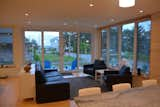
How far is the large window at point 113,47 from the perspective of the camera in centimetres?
686

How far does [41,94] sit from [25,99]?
2.00 ft

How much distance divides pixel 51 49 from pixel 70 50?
101cm

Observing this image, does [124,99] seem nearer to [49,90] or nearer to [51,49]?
[49,90]

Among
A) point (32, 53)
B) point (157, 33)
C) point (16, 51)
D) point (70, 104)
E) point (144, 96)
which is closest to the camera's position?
point (144, 96)

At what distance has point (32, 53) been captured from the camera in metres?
7.60

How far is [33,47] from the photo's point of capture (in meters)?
7.60

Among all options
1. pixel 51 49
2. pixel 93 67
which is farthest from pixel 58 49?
pixel 93 67

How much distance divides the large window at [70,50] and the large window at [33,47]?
4.38ft

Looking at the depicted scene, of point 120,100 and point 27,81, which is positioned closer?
point 120,100

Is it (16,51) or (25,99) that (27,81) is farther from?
(16,51)

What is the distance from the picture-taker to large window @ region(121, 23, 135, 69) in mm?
5832

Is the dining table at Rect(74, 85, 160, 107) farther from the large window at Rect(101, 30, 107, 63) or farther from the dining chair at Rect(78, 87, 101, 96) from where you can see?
the large window at Rect(101, 30, 107, 63)

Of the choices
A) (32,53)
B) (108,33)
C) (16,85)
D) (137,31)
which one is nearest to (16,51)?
(32,53)

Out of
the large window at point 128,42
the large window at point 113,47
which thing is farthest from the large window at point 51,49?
the large window at point 128,42
